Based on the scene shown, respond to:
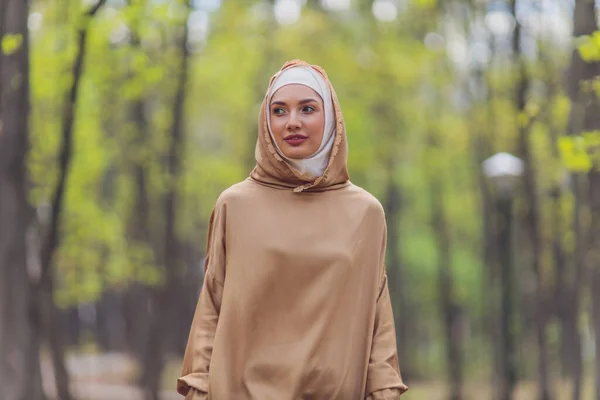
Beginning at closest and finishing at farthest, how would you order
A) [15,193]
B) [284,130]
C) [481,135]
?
[284,130], [15,193], [481,135]

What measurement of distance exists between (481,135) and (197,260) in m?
19.9

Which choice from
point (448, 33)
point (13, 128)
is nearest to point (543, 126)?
point (448, 33)

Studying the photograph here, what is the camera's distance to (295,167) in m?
4.19

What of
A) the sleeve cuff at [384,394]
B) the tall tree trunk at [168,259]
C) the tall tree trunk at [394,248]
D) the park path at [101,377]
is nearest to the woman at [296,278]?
the sleeve cuff at [384,394]

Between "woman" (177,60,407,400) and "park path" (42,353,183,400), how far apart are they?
18.5 meters

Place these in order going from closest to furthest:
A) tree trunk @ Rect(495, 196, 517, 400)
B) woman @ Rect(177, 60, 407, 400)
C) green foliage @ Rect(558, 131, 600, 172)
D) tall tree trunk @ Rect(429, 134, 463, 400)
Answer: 1. woman @ Rect(177, 60, 407, 400)
2. green foliage @ Rect(558, 131, 600, 172)
3. tree trunk @ Rect(495, 196, 517, 400)
4. tall tree trunk @ Rect(429, 134, 463, 400)

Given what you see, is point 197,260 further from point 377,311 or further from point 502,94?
point 377,311

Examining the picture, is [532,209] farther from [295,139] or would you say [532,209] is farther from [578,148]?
[295,139]

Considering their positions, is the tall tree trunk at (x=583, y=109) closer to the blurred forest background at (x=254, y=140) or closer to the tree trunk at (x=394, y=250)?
the blurred forest background at (x=254, y=140)

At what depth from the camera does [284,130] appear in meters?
4.15

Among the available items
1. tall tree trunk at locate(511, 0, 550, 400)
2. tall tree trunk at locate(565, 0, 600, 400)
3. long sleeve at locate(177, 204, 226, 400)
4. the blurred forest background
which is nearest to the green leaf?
the blurred forest background

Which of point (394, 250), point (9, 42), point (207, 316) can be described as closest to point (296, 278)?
point (207, 316)

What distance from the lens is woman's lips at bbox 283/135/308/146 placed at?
4141 mm

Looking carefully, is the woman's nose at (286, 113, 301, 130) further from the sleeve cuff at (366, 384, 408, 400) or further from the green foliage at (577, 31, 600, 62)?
the green foliage at (577, 31, 600, 62)
